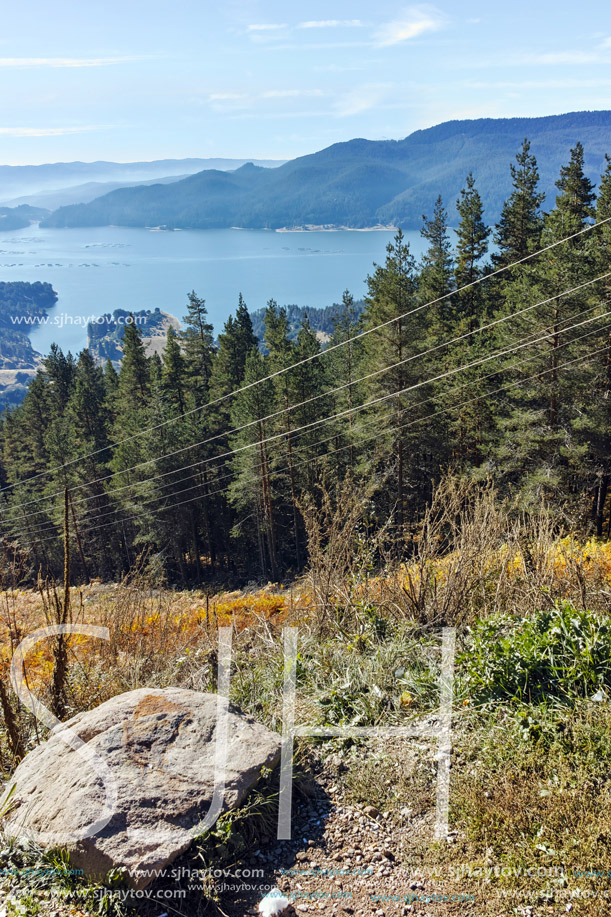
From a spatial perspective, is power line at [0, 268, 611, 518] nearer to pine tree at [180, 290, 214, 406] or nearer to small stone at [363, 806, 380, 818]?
pine tree at [180, 290, 214, 406]

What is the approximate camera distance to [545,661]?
3582 millimetres

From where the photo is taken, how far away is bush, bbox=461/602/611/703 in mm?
3431

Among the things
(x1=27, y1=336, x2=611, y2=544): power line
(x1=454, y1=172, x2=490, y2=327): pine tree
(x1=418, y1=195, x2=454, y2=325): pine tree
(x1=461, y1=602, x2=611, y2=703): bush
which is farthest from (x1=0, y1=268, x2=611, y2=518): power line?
(x1=461, y1=602, x2=611, y2=703): bush

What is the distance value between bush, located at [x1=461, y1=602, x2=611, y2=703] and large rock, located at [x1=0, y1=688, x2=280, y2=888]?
1384 millimetres

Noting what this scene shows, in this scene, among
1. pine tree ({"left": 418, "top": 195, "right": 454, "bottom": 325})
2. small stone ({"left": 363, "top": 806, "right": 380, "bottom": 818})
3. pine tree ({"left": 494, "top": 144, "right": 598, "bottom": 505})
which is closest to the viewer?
small stone ({"left": 363, "top": 806, "right": 380, "bottom": 818})

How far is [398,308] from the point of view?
67.5ft

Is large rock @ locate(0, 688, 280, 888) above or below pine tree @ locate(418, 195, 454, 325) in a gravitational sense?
below

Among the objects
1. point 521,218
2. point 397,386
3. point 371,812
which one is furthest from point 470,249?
point 371,812

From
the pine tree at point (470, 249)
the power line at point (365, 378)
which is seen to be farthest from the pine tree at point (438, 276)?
the power line at point (365, 378)

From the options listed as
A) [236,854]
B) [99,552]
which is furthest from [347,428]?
[236,854]

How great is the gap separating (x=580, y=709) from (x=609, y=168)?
82.2 feet

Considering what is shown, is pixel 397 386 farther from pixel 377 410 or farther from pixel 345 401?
pixel 345 401

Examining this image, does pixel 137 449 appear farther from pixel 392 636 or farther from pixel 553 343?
pixel 392 636

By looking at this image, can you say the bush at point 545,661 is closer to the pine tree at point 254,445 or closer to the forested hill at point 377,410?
the forested hill at point 377,410
